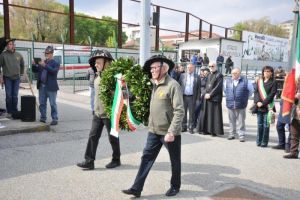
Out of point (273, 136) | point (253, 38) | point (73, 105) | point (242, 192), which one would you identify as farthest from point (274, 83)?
point (253, 38)

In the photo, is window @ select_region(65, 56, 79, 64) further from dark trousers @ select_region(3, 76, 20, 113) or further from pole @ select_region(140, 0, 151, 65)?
pole @ select_region(140, 0, 151, 65)

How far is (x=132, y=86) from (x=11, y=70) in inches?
201

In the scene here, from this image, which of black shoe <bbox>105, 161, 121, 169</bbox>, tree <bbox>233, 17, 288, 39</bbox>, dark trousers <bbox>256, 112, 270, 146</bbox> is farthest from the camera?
tree <bbox>233, 17, 288, 39</bbox>

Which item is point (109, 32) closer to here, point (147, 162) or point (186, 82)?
point (186, 82)

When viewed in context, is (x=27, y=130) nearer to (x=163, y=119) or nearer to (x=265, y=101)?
(x=163, y=119)

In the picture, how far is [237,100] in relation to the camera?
838 cm

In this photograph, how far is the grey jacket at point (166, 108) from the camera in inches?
171

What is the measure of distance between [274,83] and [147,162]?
450 centimetres

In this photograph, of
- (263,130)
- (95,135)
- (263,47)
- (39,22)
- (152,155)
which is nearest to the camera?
(152,155)

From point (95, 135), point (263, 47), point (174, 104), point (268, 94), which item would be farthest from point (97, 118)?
point (263, 47)

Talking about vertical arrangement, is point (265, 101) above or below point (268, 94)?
below

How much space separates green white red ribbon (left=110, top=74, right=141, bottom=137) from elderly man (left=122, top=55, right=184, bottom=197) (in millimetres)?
368

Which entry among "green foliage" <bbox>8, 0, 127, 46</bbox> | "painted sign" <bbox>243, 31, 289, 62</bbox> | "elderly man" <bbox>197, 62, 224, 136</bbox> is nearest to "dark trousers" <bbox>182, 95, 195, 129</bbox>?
"elderly man" <bbox>197, 62, 224, 136</bbox>

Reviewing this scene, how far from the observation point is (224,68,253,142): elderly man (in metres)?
8.38
